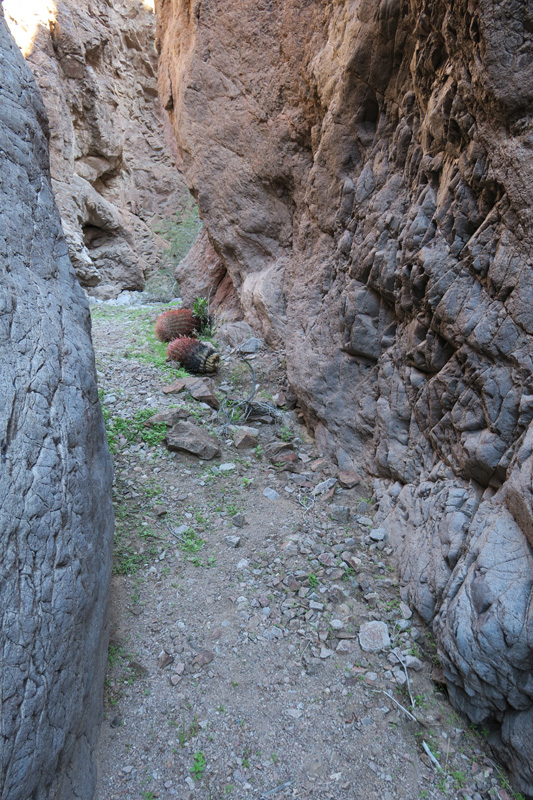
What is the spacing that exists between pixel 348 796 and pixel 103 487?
1.74m

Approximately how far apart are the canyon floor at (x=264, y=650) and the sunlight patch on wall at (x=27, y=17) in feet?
30.2

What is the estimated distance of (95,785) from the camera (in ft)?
6.08

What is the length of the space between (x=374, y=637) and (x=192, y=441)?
216cm

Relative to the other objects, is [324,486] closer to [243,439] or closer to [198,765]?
[243,439]

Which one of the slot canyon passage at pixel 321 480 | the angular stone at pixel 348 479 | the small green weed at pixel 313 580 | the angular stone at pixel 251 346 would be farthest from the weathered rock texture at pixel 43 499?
the angular stone at pixel 251 346

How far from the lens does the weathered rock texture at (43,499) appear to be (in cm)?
148

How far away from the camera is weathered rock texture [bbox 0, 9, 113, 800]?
148 cm

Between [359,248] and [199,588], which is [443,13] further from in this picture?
[199,588]

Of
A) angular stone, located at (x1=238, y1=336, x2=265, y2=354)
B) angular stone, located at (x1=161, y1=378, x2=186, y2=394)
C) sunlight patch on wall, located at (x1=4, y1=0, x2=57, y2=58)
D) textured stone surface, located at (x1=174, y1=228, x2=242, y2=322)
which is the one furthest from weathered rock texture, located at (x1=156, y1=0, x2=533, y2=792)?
sunlight patch on wall, located at (x1=4, y1=0, x2=57, y2=58)

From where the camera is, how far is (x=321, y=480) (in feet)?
12.4

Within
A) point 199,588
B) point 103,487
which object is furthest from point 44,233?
point 199,588

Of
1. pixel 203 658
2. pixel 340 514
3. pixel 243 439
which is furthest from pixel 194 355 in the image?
pixel 203 658

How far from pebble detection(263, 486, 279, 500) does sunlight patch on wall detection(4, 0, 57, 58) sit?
381 inches

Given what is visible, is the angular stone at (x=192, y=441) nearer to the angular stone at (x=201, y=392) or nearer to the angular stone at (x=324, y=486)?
the angular stone at (x=201, y=392)
